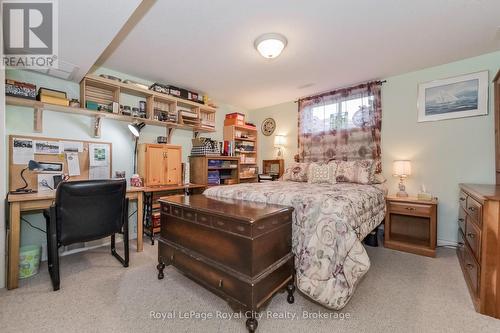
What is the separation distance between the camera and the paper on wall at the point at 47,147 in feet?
8.02

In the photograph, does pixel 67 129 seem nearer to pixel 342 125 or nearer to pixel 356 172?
pixel 356 172

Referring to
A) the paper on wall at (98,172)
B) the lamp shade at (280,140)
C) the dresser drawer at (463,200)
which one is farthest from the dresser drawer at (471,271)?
the paper on wall at (98,172)

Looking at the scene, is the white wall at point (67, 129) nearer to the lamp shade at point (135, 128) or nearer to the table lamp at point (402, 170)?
the lamp shade at point (135, 128)

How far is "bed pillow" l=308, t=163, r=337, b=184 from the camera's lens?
10.1ft

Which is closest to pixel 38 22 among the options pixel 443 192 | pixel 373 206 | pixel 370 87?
pixel 373 206

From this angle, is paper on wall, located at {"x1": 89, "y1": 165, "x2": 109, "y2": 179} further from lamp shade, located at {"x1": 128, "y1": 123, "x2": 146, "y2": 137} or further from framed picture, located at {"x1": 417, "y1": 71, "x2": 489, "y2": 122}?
framed picture, located at {"x1": 417, "y1": 71, "x2": 489, "y2": 122}

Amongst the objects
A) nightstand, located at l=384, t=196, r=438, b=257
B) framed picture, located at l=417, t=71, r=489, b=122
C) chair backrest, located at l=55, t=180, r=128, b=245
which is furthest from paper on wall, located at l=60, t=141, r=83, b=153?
framed picture, located at l=417, t=71, r=489, b=122

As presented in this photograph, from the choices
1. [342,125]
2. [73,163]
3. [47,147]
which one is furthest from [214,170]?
[342,125]

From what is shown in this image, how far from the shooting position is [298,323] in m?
1.46

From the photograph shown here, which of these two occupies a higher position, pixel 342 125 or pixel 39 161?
pixel 342 125

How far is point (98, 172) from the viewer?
2.86 metres

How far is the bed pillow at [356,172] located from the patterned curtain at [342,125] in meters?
0.36

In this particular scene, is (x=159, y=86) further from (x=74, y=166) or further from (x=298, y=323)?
(x=298, y=323)

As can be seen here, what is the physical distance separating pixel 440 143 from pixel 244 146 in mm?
3121
